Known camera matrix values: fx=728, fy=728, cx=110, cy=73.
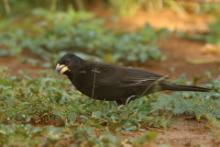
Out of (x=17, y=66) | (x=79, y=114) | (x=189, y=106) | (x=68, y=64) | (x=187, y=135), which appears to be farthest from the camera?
(x=17, y=66)

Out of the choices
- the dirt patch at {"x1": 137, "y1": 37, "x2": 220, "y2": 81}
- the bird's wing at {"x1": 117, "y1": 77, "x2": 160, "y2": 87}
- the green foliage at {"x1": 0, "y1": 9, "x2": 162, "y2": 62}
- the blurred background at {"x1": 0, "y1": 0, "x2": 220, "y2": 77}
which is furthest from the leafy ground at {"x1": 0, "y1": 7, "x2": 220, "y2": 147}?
the green foliage at {"x1": 0, "y1": 9, "x2": 162, "y2": 62}

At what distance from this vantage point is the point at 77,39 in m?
9.74

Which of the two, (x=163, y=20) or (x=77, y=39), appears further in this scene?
(x=163, y=20)

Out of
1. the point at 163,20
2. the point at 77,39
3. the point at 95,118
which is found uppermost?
the point at 163,20

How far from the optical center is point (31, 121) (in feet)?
18.8

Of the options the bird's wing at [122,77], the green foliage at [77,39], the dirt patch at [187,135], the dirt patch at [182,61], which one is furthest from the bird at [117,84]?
the green foliage at [77,39]

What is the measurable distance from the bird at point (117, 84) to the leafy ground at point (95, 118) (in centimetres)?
10

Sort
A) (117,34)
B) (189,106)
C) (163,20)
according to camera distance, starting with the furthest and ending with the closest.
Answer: (163,20)
(117,34)
(189,106)

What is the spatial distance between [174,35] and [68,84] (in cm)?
404

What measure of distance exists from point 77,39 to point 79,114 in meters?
3.95

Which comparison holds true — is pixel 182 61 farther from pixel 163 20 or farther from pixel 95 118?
A: pixel 95 118

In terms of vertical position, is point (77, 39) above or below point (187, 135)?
above

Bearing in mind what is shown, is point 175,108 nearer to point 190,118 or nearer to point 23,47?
point 190,118

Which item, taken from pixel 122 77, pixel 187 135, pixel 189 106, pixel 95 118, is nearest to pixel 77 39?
pixel 122 77
